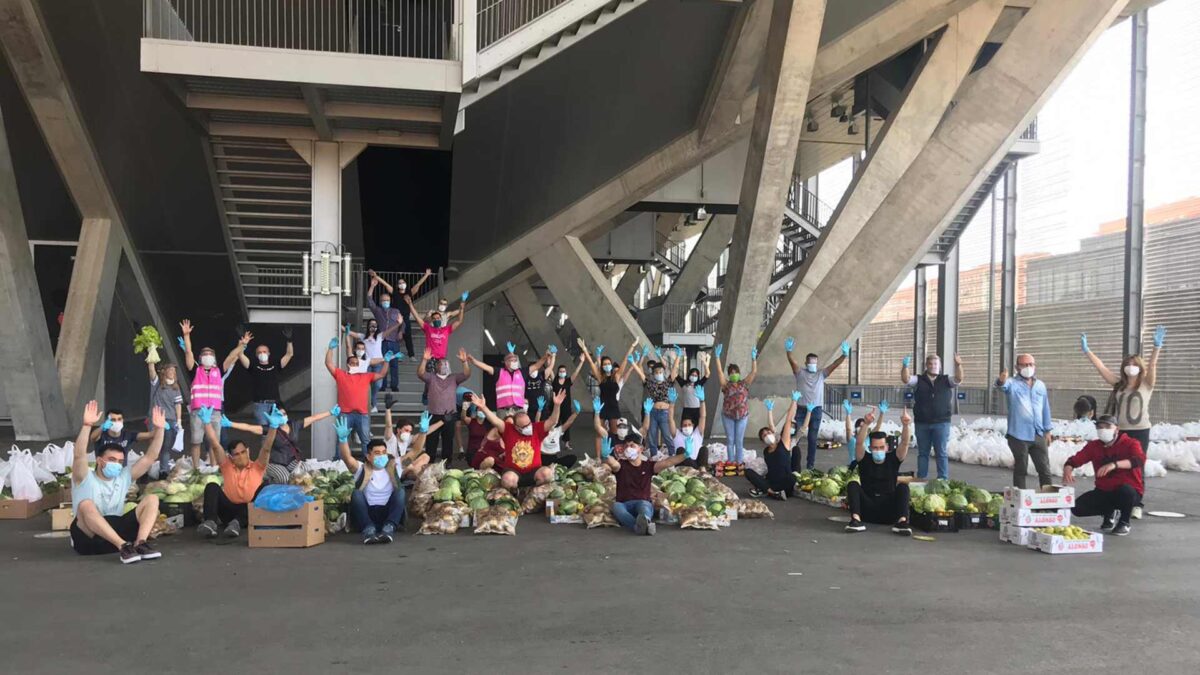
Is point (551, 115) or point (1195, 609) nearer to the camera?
Result: point (1195, 609)

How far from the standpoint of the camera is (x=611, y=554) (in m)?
7.59

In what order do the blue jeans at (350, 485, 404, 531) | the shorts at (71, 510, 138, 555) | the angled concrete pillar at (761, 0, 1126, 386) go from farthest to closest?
the angled concrete pillar at (761, 0, 1126, 386) < the blue jeans at (350, 485, 404, 531) < the shorts at (71, 510, 138, 555)

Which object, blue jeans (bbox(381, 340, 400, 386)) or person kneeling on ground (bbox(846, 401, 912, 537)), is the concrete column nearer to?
blue jeans (bbox(381, 340, 400, 386))

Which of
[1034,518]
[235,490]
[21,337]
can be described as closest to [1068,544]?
[1034,518]

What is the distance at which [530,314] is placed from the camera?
1266 inches

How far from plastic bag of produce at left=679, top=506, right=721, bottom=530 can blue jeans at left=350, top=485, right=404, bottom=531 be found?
296 centimetres

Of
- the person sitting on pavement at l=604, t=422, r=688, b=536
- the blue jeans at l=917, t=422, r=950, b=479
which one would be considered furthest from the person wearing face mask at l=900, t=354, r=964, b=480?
the person sitting on pavement at l=604, t=422, r=688, b=536

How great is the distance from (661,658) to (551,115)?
17959 millimetres

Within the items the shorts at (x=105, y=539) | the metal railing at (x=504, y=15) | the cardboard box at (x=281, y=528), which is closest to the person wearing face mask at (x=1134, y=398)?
the cardboard box at (x=281, y=528)

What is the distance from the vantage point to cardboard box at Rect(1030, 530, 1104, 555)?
7.61m

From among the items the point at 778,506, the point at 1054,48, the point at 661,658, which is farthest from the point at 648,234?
the point at 661,658

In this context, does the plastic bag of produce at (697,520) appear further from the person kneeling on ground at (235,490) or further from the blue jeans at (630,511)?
the person kneeling on ground at (235,490)

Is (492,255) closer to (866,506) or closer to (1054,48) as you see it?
(1054,48)

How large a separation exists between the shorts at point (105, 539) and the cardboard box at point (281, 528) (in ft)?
3.23
